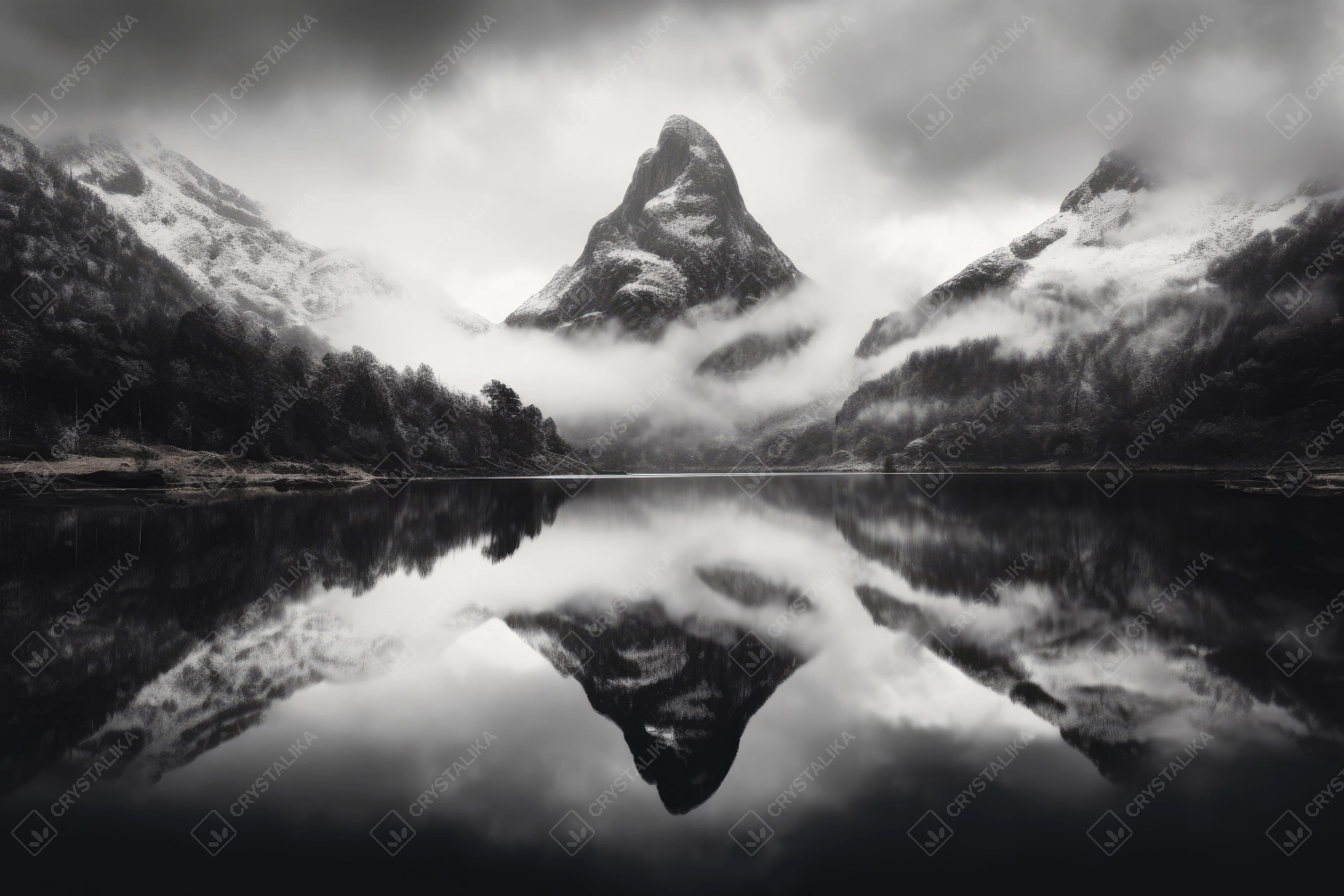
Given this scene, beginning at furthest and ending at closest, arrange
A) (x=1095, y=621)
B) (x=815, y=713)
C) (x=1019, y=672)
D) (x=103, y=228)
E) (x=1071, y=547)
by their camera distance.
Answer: (x=103, y=228) → (x=1071, y=547) → (x=1095, y=621) → (x=1019, y=672) → (x=815, y=713)

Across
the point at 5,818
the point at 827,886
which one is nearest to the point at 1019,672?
the point at 827,886

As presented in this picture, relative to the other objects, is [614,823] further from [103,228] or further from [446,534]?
[103,228]

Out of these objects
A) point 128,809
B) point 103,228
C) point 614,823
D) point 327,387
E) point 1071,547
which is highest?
point 103,228
